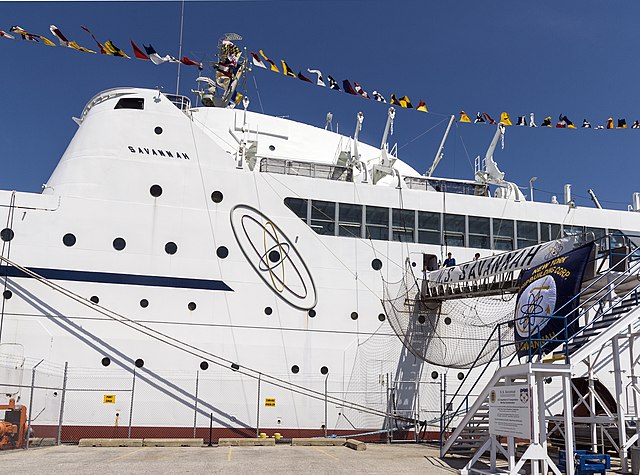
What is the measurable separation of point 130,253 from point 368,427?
804 cm

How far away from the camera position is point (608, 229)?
21.2m

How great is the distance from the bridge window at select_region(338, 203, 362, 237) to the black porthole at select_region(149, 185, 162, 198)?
520cm

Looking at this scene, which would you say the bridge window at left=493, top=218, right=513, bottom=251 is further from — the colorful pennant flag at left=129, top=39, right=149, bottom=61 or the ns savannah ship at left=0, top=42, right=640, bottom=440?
the colorful pennant flag at left=129, top=39, right=149, bottom=61

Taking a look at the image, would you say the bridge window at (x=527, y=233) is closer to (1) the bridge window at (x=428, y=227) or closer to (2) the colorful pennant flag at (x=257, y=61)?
(1) the bridge window at (x=428, y=227)

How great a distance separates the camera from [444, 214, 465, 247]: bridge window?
770 inches

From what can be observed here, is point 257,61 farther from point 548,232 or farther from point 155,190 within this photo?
point 548,232

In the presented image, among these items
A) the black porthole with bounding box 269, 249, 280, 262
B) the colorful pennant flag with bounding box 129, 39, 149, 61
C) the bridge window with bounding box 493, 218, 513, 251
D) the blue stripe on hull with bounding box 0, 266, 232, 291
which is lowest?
the blue stripe on hull with bounding box 0, 266, 232, 291

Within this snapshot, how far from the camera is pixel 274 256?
17.6 metres

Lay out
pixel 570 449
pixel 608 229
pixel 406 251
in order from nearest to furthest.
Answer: pixel 570 449 → pixel 406 251 → pixel 608 229

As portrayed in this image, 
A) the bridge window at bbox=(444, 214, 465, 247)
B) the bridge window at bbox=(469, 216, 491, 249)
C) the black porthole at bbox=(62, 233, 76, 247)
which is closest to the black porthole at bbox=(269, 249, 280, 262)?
the black porthole at bbox=(62, 233, 76, 247)

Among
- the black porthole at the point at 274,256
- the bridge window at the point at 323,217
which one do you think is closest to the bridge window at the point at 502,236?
the bridge window at the point at 323,217

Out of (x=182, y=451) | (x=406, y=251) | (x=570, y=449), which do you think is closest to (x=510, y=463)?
(x=570, y=449)

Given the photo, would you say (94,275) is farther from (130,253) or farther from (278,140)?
(278,140)

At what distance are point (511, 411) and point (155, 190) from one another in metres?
11.0
